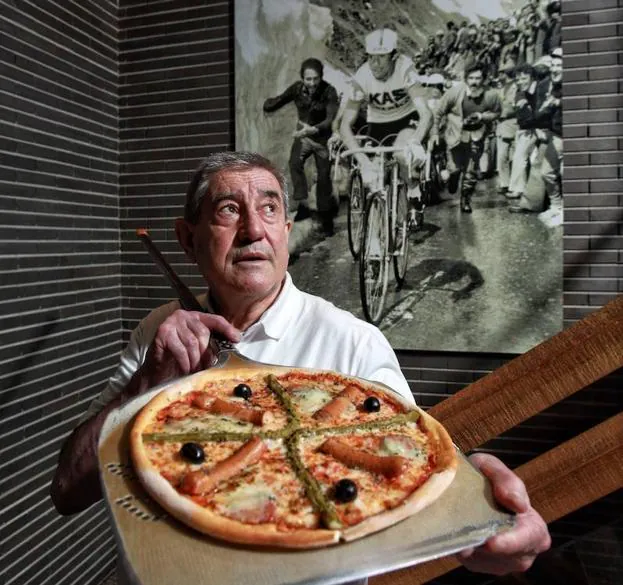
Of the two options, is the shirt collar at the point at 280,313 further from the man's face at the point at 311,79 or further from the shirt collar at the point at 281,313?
the man's face at the point at 311,79

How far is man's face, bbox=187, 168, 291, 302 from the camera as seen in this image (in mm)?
1649

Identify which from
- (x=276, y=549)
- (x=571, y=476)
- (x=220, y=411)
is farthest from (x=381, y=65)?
(x=276, y=549)

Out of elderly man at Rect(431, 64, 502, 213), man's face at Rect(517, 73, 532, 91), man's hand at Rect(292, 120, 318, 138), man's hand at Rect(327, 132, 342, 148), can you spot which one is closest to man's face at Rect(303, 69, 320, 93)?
man's hand at Rect(292, 120, 318, 138)

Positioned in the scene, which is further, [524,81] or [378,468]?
[524,81]

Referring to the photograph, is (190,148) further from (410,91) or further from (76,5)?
(410,91)

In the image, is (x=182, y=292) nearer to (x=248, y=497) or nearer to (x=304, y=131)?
(x=248, y=497)

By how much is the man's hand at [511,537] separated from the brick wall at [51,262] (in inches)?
102

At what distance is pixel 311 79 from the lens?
3426mm

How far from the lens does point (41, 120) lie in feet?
9.83

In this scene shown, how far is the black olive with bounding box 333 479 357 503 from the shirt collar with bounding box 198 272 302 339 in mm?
786

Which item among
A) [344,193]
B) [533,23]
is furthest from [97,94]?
[533,23]

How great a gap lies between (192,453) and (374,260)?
94.8 inches

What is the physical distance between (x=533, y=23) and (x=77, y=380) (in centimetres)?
358

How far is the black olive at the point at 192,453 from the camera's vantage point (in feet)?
3.63
